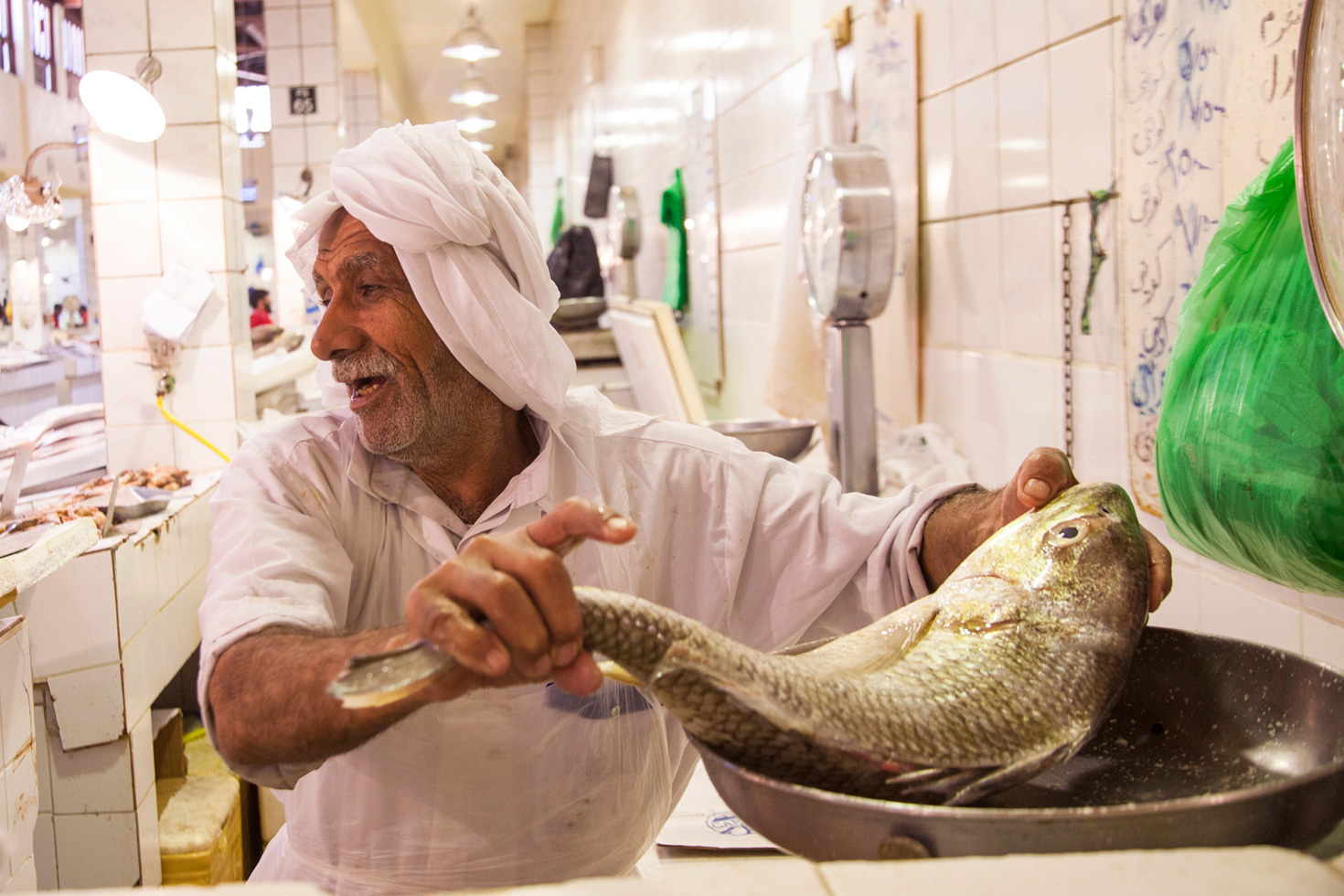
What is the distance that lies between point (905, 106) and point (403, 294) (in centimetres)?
171

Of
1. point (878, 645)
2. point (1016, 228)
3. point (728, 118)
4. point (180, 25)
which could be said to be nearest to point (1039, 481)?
point (878, 645)

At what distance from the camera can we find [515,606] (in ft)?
2.99

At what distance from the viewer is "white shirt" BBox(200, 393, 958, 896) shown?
169 centimetres

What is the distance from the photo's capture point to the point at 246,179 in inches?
352

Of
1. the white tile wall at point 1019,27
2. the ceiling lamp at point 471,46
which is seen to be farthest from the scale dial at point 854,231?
the ceiling lamp at point 471,46

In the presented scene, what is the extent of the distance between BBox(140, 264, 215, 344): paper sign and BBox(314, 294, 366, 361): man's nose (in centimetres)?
241

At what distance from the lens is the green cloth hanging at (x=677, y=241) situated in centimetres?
631

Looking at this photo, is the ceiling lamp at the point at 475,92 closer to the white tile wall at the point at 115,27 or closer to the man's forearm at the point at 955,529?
A: the white tile wall at the point at 115,27

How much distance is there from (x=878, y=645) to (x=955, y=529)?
0.54 metres

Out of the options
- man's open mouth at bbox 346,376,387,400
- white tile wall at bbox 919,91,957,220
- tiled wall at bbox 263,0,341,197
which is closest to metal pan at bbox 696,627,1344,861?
man's open mouth at bbox 346,376,387,400

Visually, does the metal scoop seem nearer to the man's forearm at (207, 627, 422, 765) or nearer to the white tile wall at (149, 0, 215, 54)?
the man's forearm at (207, 627, 422, 765)

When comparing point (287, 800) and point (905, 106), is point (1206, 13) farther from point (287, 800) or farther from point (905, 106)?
point (287, 800)

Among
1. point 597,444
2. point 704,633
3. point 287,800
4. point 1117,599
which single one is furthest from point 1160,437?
point 287,800

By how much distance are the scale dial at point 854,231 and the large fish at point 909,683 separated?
1.65 metres
